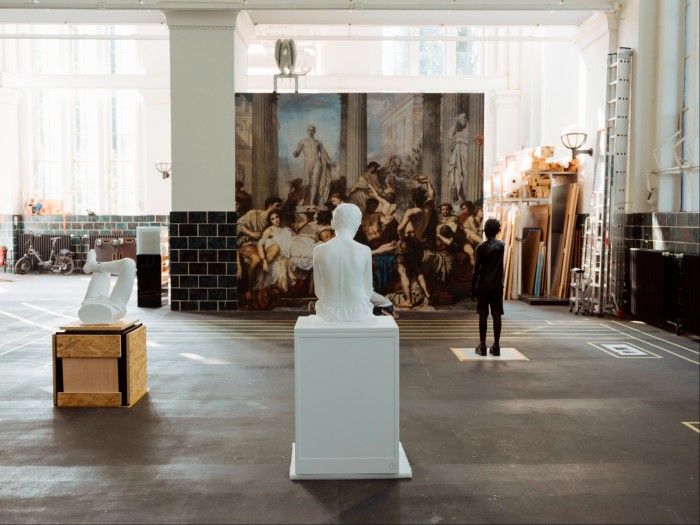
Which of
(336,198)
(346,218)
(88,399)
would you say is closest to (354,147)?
(336,198)

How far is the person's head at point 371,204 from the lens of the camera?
543 inches

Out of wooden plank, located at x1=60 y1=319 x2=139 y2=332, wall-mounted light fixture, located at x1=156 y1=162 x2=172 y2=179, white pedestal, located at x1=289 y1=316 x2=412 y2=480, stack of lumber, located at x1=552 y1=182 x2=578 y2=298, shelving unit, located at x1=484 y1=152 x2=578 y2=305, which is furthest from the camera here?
wall-mounted light fixture, located at x1=156 y1=162 x2=172 y2=179

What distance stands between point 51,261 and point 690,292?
19.7 m

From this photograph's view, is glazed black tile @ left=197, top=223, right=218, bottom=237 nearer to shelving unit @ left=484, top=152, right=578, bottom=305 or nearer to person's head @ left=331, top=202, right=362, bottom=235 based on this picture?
shelving unit @ left=484, top=152, right=578, bottom=305

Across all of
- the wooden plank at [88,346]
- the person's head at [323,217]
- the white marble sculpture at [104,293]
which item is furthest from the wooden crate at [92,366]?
the person's head at [323,217]

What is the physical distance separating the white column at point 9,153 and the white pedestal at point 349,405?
2182cm

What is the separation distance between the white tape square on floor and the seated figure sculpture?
434cm

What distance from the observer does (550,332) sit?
37.5 feet

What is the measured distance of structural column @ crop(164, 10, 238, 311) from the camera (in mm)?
13719

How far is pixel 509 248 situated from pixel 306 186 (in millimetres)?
5523

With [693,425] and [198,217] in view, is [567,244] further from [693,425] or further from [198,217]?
[693,425]

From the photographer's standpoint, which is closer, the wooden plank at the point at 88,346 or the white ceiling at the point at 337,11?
the wooden plank at the point at 88,346

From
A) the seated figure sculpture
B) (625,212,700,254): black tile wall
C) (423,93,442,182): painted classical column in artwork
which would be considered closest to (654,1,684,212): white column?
(625,212,700,254): black tile wall

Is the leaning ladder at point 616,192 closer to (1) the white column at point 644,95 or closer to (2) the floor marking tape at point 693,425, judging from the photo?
(1) the white column at point 644,95
